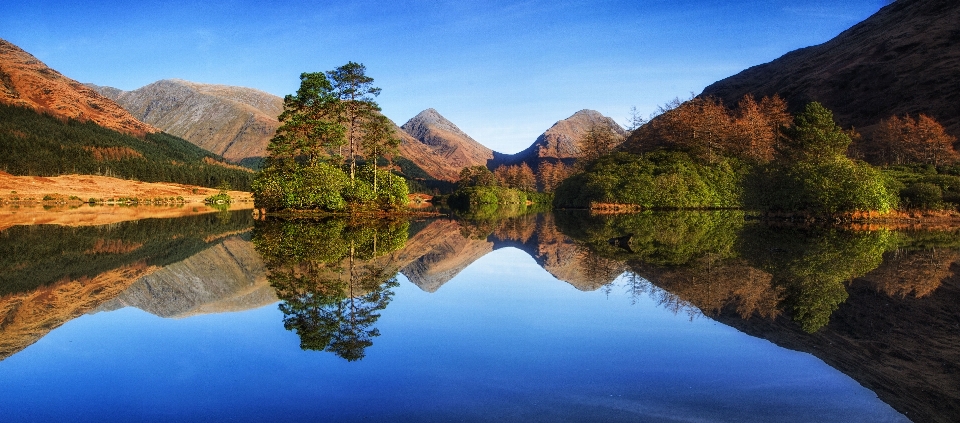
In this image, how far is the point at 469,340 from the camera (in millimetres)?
9188

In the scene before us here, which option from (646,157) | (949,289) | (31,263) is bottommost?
(31,263)

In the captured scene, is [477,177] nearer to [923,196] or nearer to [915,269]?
[923,196]

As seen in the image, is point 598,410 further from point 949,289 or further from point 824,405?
point 949,289

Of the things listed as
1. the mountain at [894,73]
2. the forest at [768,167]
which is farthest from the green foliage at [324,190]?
the mountain at [894,73]

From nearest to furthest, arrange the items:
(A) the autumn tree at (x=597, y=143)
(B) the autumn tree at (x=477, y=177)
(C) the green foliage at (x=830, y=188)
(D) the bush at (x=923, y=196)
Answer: (C) the green foliage at (x=830, y=188)
(D) the bush at (x=923, y=196)
(A) the autumn tree at (x=597, y=143)
(B) the autumn tree at (x=477, y=177)

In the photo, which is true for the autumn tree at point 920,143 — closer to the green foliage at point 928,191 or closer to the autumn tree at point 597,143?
the green foliage at point 928,191

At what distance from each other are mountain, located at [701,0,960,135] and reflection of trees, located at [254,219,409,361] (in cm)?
13104

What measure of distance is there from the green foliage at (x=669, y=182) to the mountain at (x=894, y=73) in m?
71.0

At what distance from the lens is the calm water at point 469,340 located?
6.27m

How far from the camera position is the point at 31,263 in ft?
56.5

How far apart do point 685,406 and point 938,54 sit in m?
176

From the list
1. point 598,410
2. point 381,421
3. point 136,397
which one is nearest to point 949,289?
point 598,410

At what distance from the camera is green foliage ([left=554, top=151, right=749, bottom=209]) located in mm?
68938

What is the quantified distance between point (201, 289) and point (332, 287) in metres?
3.90
